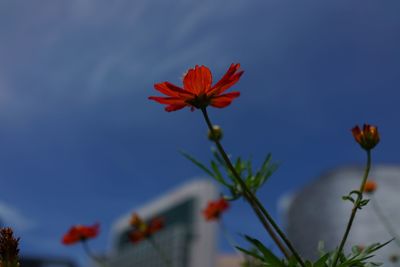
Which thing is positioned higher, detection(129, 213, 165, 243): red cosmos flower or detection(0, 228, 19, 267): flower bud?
detection(129, 213, 165, 243): red cosmos flower

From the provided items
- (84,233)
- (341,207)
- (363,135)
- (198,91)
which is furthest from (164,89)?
(341,207)

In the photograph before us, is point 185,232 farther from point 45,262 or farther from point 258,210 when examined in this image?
point 258,210

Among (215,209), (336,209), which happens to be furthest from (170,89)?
(336,209)

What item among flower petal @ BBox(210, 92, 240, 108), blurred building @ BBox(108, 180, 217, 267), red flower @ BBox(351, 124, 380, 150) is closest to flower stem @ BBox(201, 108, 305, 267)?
flower petal @ BBox(210, 92, 240, 108)

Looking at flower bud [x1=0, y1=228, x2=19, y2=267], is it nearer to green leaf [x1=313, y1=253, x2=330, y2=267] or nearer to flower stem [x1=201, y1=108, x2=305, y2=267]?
flower stem [x1=201, y1=108, x2=305, y2=267]

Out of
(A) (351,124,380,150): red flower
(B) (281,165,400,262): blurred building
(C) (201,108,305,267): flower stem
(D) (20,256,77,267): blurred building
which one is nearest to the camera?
(C) (201,108,305,267): flower stem

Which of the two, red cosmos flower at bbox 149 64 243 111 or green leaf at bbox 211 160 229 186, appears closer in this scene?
red cosmos flower at bbox 149 64 243 111

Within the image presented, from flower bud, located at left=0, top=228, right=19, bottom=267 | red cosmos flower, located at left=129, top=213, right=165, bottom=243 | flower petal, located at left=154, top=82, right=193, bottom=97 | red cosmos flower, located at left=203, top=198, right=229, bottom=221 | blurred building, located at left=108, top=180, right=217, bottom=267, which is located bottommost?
flower bud, located at left=0, top=228, right=19, bottom=267

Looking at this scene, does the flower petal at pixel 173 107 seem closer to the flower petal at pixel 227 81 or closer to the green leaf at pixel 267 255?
the flower petal at pixel 227 81
